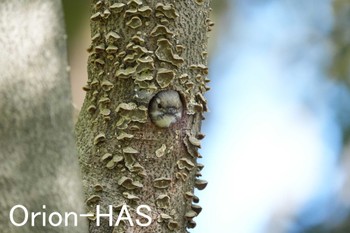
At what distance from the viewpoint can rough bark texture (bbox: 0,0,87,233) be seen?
3.28 ft

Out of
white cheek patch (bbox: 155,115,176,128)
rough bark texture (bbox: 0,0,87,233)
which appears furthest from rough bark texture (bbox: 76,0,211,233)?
rough bark texture (bbox: 0,0,87,233)

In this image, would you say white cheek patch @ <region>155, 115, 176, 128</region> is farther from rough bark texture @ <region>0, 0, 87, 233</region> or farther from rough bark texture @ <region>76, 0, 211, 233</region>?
rough bark texture @ <region>0, 0, 87, 233</region>

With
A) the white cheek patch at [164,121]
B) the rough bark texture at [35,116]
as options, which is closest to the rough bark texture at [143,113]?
the white cheek patch at [164,121]

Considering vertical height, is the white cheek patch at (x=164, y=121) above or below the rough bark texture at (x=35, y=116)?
above

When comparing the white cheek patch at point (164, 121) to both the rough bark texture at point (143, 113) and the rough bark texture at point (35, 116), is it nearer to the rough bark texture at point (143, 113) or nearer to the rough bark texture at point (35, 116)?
the rough bark texture at point (143, 113)

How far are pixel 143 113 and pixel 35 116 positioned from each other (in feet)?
1.51

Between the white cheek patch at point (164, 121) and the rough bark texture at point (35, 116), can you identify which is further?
the white cheek patch at point (164, 121)

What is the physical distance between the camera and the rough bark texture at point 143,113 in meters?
1.46

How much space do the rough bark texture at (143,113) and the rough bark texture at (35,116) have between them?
15.2 inches

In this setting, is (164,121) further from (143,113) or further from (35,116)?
(35,116)

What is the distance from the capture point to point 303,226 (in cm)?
576

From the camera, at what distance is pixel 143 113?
146 cm

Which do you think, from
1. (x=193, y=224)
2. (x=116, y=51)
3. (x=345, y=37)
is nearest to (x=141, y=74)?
(x=116, y=51)

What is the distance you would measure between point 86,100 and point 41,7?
537mm
